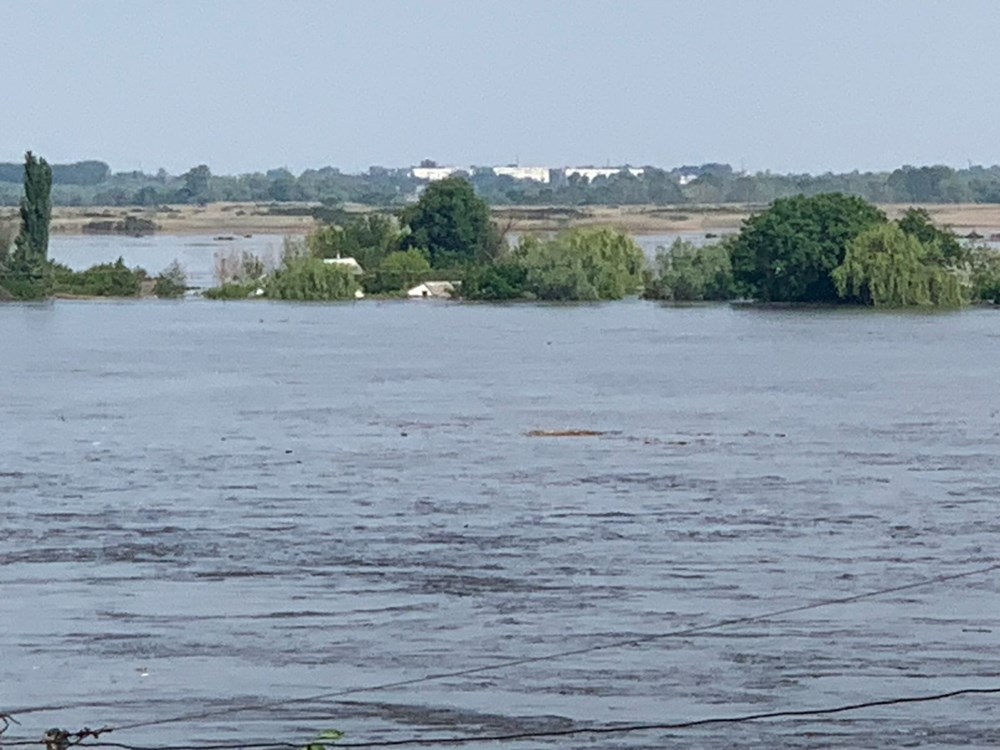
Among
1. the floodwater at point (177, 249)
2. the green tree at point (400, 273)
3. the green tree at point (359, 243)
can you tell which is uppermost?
the green tree at point (359, 243)

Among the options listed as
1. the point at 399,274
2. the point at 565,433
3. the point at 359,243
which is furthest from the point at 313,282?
the point at 565,433

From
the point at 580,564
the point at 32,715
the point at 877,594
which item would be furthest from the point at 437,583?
the point at 32,715

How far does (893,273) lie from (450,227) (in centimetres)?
1947

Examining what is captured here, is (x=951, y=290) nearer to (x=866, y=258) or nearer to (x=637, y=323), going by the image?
(x=866, y=258)

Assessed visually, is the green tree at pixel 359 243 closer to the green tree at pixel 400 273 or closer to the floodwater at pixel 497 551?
the green tree at pixel 400 273

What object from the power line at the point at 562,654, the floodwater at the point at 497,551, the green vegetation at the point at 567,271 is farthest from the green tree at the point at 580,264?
the power line at the point at 562,654

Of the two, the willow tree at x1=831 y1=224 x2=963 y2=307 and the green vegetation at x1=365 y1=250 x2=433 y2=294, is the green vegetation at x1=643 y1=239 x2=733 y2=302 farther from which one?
the green vegetation at x1=365 y1=250 x2=433 y2=294

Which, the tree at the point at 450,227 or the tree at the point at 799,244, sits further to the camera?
the tree at the point at 450,227

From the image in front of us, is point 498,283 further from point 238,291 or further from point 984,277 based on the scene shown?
point 984,277

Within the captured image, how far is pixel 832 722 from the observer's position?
15.5 m

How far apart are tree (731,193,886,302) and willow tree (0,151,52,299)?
2043cm

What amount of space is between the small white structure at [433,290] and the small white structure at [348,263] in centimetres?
177

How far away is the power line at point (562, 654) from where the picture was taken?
52.0 ft

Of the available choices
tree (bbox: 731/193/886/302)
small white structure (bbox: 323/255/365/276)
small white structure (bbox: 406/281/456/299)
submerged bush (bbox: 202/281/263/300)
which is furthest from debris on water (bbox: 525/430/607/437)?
submerged bush (bbox: 202/281/263/300)
